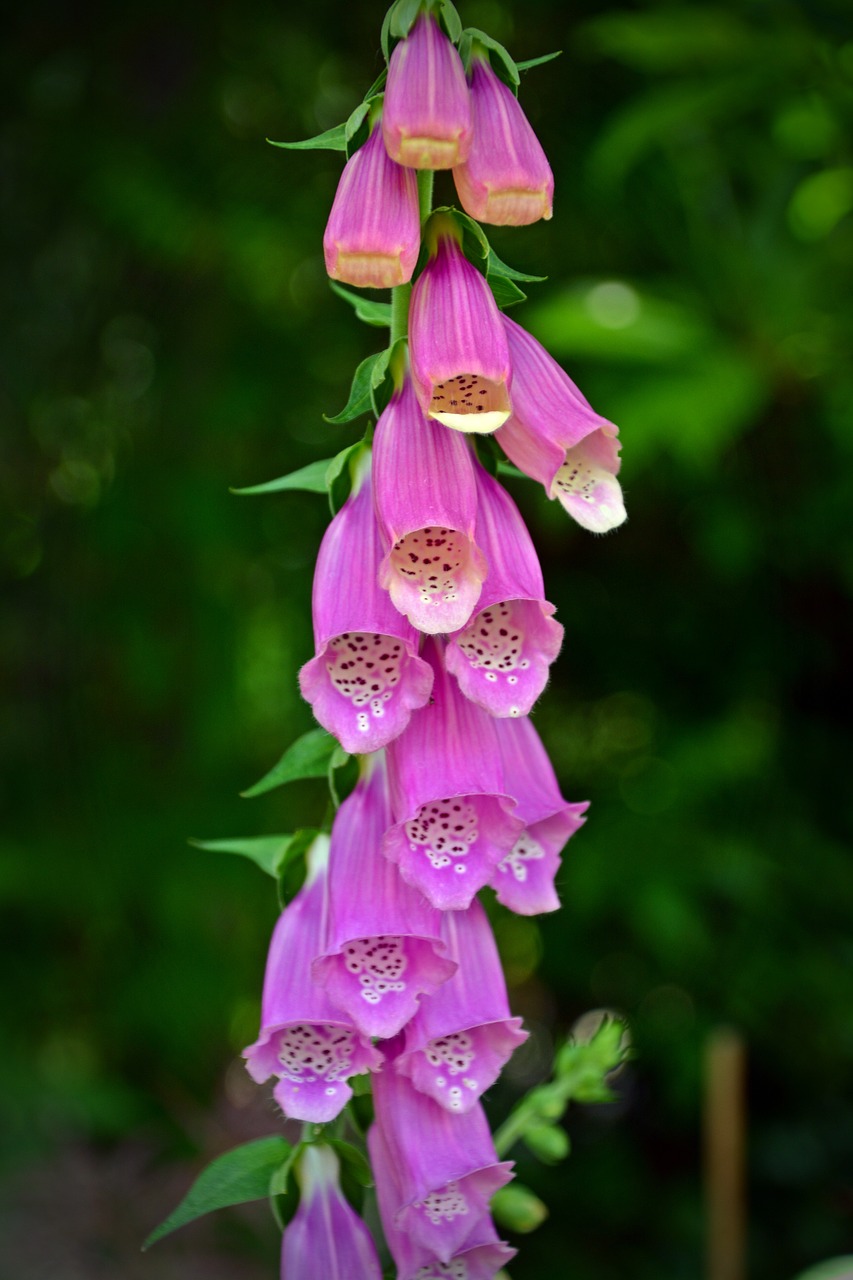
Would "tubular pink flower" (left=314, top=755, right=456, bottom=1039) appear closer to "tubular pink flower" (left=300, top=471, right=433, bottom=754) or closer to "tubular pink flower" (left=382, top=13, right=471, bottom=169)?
"tubular pink flower" (left=300, top=471, right=433, bottom=754)

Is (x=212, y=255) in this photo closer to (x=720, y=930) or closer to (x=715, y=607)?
(x=715, y=607)

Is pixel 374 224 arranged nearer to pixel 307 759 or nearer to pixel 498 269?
pixel 498 269

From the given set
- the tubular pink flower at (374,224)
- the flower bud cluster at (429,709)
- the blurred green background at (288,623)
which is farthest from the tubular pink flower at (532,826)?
the blurred green background at (288,623)

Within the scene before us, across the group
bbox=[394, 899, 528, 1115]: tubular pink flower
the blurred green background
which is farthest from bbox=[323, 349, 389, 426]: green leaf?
the blurred green background

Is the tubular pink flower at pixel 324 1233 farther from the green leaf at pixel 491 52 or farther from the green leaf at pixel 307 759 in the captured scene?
the green leaf at pixel 491 52

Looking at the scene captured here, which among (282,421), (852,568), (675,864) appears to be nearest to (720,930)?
(675,864)
